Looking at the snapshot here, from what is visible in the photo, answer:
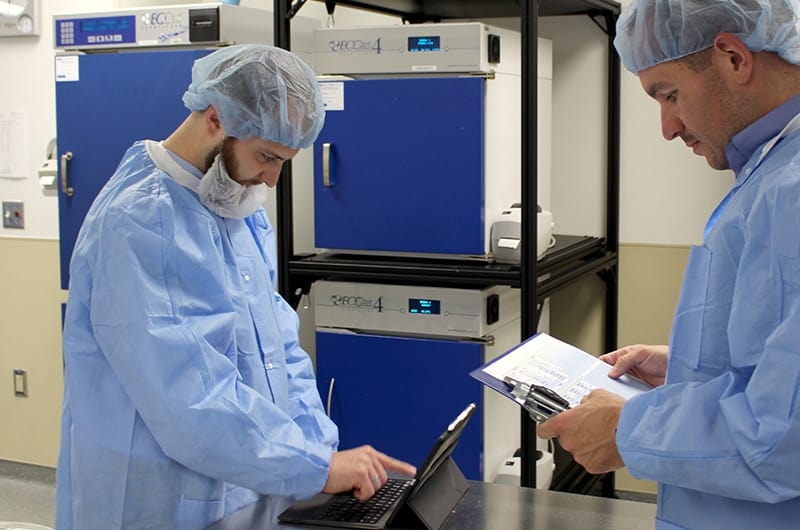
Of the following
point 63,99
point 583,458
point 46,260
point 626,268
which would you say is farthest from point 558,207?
point 583,458

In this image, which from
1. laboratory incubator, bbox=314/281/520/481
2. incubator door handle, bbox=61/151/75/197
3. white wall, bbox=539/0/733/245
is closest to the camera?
laboratory incubator, bbox=314/281/520/481

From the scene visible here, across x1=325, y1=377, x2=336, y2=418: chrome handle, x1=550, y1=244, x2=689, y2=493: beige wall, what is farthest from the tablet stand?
x1=550, y1=244, x2=689, y2=493: beige wall

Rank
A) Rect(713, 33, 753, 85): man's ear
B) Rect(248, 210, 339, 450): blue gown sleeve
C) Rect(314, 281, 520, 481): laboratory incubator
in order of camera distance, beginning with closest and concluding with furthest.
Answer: Rect(713, 33, 753, 85): man's ear < Rect(248, 210, 339, 450): blue gown sleeve < Rect(314, 281, 520, 481): laboratory incubator

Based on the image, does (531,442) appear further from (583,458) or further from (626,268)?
(583,458)

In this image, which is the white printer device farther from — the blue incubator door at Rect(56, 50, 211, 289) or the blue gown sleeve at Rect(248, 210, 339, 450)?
the blue incubator door at Rect(56, 50, 211, 289)

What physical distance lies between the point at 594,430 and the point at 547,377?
237mm

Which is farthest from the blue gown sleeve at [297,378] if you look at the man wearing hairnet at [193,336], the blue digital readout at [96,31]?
the blue digital readout at [96,31]

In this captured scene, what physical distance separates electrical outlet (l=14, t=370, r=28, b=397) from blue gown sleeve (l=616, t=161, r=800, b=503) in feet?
10.1

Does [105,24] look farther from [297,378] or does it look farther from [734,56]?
[734,56]

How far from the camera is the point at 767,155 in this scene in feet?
3.74

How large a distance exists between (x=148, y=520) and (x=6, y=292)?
8.17 feet

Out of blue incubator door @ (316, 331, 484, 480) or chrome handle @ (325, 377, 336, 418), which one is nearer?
blue incubator door @ (316, 331, 484, 480)

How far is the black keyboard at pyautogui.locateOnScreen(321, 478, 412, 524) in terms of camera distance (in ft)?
4.81

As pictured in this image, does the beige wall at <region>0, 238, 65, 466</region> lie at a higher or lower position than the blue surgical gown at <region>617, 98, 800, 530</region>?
lower
